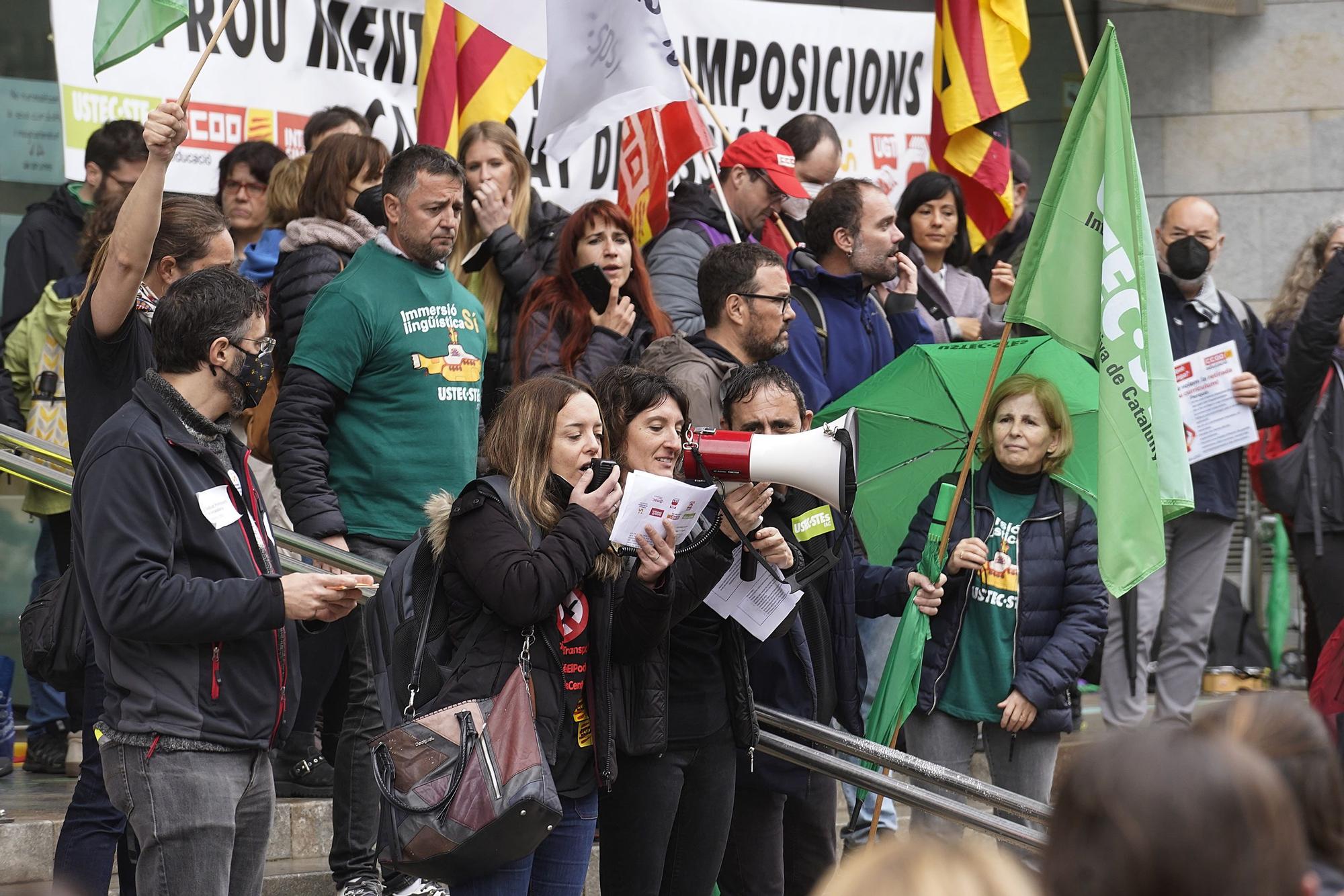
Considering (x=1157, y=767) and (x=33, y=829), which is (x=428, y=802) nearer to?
(x=33, y=829)

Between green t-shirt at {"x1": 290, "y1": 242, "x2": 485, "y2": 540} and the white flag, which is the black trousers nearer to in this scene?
green t-shirt at {"x1": 290, "y1": 242, "x2": 485, "y2": 540}

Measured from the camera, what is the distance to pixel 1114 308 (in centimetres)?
515

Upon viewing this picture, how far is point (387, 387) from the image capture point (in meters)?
5.32

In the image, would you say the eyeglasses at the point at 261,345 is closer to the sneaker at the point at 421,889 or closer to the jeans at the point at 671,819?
the jeans at the point at 671,819

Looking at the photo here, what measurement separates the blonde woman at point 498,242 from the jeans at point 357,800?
54.6 inches

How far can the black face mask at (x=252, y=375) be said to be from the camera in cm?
390

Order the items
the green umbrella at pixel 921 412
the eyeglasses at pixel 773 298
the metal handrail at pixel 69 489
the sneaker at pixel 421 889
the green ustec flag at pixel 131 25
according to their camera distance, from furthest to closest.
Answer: the green umbrella at pixel 921 412, the eyeglasses at pixel 773 298, the sneaker at pixel 421 889, the green ustec flag at pixel 131 25, the metal handrail at pixel 69 489

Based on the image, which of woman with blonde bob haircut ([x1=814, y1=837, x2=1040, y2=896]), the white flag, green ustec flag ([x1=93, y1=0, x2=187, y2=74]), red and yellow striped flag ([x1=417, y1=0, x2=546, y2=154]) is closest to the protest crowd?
woman with blonde bob haircut ([x1=814, y1=837, x2=1040, y2=896])

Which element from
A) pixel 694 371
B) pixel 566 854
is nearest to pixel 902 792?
pixel 566 854

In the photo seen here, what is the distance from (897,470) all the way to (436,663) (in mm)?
2511

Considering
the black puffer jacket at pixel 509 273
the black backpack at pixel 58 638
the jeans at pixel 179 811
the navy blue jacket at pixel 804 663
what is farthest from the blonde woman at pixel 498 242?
the jeans at pixel 179 811

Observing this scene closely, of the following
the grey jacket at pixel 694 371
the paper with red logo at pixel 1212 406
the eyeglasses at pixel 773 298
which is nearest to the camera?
the grey jacket at pixel 694 371

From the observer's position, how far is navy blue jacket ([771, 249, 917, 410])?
6203mm

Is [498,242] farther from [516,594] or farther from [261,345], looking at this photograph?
[516,594]
